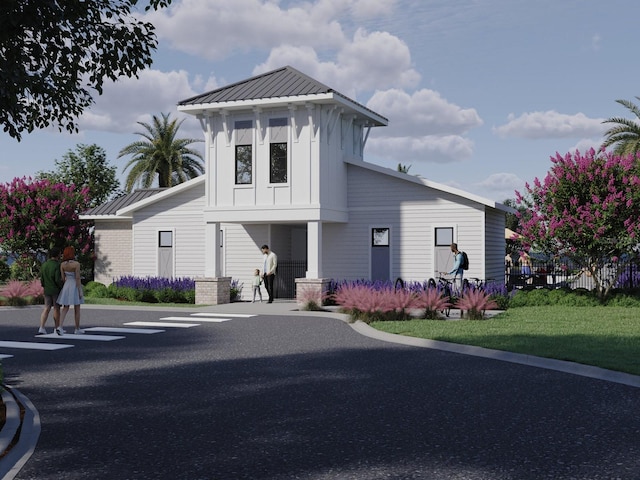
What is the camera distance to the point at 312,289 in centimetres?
2402

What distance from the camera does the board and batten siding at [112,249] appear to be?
30.9m

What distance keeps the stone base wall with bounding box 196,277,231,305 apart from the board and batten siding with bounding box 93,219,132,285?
6.00 m

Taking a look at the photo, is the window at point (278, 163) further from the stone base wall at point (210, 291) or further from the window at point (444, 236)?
the window at point (444, 236)

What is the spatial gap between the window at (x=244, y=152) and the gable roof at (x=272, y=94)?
794 millimetres

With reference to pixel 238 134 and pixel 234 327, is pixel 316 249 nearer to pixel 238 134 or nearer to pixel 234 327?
pixel 238 134

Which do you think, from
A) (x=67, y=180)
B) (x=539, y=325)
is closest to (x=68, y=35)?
(x=539, y=325)

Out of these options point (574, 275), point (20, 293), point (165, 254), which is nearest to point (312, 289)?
point (165, 254)

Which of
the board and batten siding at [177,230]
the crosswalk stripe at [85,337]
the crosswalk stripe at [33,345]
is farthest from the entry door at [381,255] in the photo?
the crosswalk stripe at [33,345]

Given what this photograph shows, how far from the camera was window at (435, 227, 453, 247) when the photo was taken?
2502 centimetres

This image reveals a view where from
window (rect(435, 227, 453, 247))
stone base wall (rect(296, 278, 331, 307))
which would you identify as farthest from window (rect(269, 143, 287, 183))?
window (rect(435, 227, 453, 247))

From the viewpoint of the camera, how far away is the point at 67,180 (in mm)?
50562

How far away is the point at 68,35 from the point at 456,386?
670 cm

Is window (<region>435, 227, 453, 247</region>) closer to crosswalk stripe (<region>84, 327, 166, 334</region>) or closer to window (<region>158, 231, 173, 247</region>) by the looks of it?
window (<region>158, 231, 173, 247</region>)

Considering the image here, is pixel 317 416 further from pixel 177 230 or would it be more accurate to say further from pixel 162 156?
pixel 162 156
